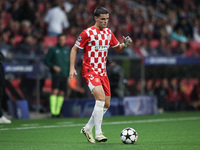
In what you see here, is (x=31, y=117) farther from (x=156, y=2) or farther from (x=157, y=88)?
(x=156, y=2)

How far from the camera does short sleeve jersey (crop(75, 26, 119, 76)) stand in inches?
347

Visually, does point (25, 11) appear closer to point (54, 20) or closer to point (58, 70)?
point (54, 20)

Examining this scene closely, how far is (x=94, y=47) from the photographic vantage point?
887 cm

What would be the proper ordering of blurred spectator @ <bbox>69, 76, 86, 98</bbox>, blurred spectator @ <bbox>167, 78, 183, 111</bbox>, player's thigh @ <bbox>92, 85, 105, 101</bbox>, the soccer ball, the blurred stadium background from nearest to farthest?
the soccer ball
player's thigh @ <bbox>92, 85, 105, 101</bbox>
the blurred stadium background
blurred spectator @ <bbox>69, 76, 86, 98</bbox>
blurred spectator @ <bbox>167, 78, 183, 111</bbox>

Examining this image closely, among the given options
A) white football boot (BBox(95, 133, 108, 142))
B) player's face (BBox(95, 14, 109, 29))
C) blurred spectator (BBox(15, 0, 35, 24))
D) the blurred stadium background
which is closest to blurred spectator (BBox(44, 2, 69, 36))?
the blurred stadium background

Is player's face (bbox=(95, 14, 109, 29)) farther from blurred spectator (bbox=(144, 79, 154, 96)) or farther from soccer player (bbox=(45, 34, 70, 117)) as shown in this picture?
blurred spectator (bbox=(144, 79, 154, 96))

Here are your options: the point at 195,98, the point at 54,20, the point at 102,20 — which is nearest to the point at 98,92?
the point at 102,20

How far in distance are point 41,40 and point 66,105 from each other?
2.67 metres

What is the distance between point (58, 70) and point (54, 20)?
4.23m

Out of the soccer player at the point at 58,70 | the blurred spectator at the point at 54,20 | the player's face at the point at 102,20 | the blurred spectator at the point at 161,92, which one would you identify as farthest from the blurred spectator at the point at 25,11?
the player's face at the point at 102,20

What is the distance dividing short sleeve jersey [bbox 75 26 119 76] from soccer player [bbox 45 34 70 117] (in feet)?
19.1

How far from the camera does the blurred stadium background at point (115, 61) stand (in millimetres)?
15242

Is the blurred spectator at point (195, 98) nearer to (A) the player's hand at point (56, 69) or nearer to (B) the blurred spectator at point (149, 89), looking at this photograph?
(B) the blurred spectator at point (149, 89)

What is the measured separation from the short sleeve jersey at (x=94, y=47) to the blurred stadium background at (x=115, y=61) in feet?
19.9
